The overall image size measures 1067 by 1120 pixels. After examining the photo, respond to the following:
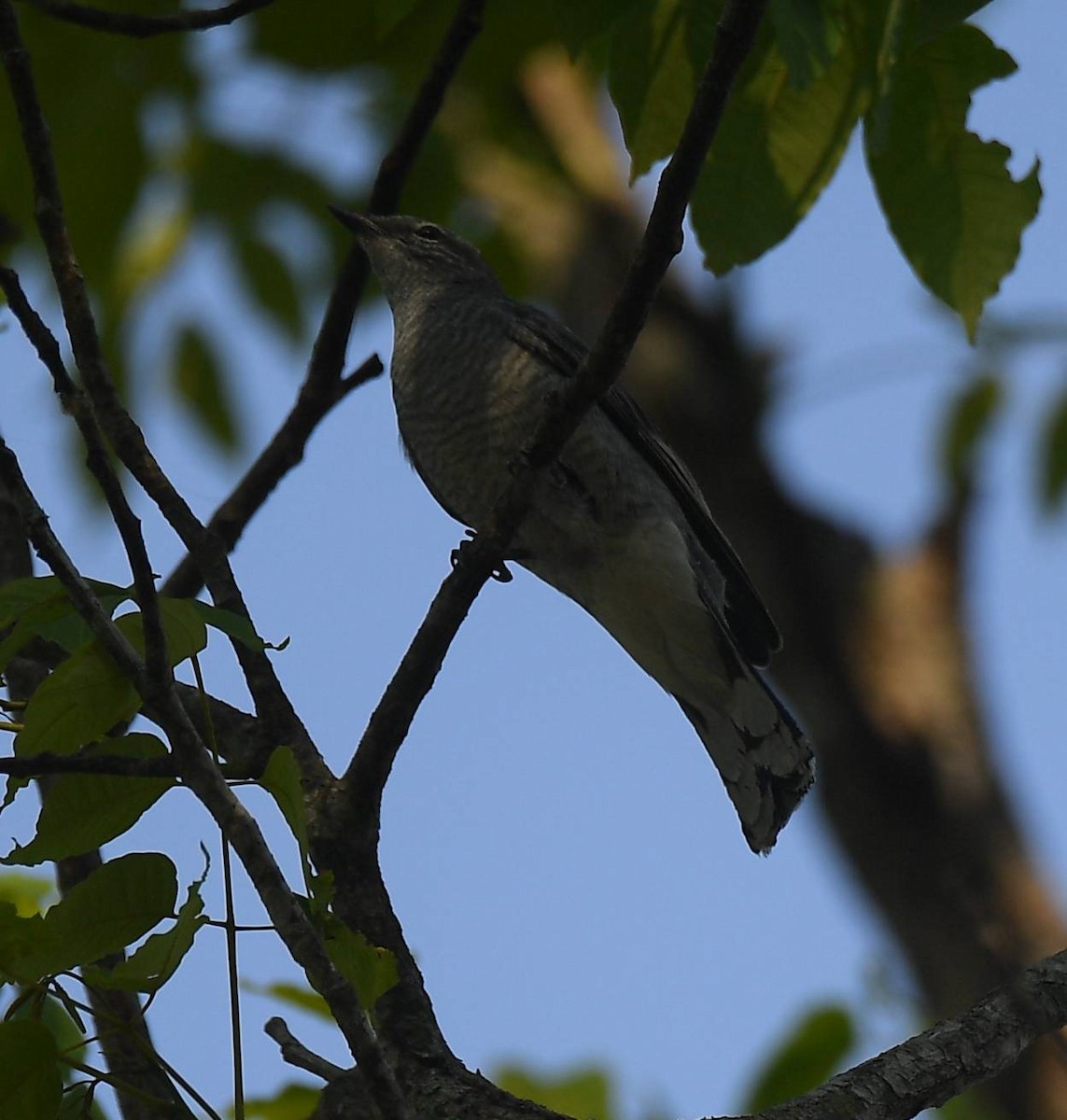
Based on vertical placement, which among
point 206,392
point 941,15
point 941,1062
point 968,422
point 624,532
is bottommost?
point 941,1062

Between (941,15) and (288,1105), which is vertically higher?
(941,15)

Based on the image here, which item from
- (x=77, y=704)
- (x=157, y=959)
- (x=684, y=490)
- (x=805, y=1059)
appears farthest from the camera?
(x=684, y=490)

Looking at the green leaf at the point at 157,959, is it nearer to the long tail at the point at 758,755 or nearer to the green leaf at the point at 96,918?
the green leaf at the point at 96,918

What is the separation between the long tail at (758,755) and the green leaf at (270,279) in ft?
6.00

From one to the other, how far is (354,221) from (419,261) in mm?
1440

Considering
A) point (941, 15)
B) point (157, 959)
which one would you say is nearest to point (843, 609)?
point (941, 15)

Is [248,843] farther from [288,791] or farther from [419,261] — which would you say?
[419,261]

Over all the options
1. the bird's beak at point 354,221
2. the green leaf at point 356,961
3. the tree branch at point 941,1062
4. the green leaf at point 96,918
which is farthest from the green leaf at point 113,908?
the bird's beak at point 354,221

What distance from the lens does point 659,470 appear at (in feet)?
18.0

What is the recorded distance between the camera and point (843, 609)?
6996mm

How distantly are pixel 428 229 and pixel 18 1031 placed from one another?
4466 millimetres

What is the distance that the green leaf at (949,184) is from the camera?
3113mm

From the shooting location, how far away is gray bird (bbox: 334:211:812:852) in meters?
5.17

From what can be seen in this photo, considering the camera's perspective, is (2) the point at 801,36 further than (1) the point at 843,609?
No
